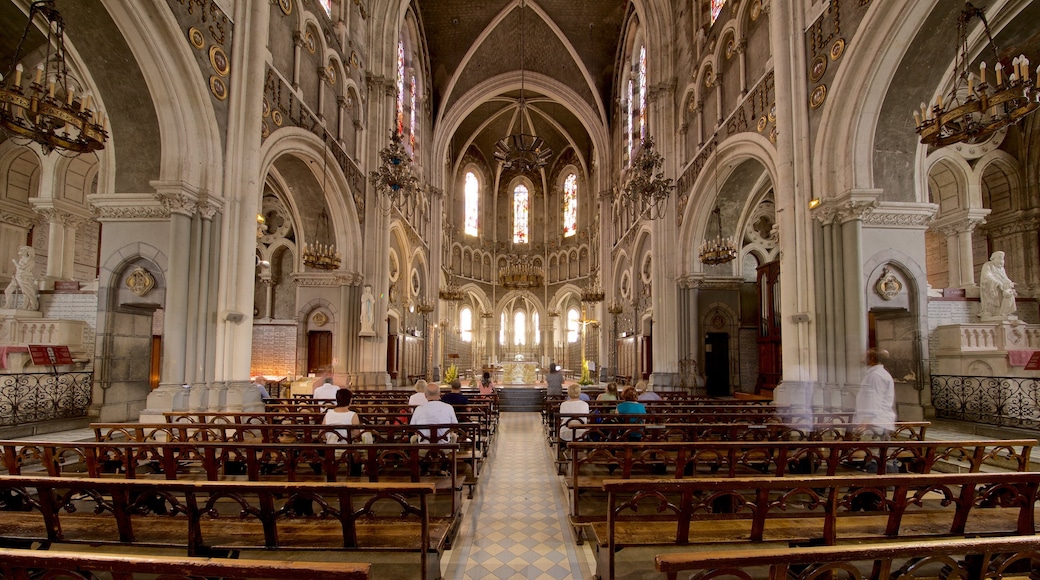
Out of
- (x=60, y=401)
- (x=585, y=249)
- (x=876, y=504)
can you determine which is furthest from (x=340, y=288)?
(x=585, y=249)

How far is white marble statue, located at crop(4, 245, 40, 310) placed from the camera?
38.4 ft

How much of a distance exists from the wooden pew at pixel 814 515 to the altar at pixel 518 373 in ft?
59.5

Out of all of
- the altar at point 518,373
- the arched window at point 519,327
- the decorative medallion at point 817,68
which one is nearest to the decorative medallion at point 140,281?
the decorative medallion at point 817,68

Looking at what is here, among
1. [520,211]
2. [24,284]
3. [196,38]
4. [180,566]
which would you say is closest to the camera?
[180,566]

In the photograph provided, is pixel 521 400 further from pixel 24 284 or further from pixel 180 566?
pixel 180 566

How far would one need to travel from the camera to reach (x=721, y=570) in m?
2.18

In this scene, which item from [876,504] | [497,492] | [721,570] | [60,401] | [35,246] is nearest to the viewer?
[721,570]

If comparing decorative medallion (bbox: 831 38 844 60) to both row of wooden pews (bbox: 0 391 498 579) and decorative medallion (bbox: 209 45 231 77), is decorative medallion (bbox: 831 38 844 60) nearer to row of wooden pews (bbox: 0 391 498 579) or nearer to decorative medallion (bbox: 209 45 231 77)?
row of wooden pews (bbox: 0 391 498 579)

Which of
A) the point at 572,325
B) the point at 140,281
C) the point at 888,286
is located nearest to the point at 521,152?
the point at 888,286

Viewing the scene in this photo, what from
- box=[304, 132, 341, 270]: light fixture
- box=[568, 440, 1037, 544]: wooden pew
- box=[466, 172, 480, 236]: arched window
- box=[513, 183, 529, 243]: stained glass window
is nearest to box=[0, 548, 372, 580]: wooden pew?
box=[568, 440, 1037, 544]: wooden pew

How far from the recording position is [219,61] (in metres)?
9.20

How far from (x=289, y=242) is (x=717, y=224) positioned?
14.1 m

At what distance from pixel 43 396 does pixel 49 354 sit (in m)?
1.44

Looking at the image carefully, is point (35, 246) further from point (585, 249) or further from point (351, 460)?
point (585, 249)
